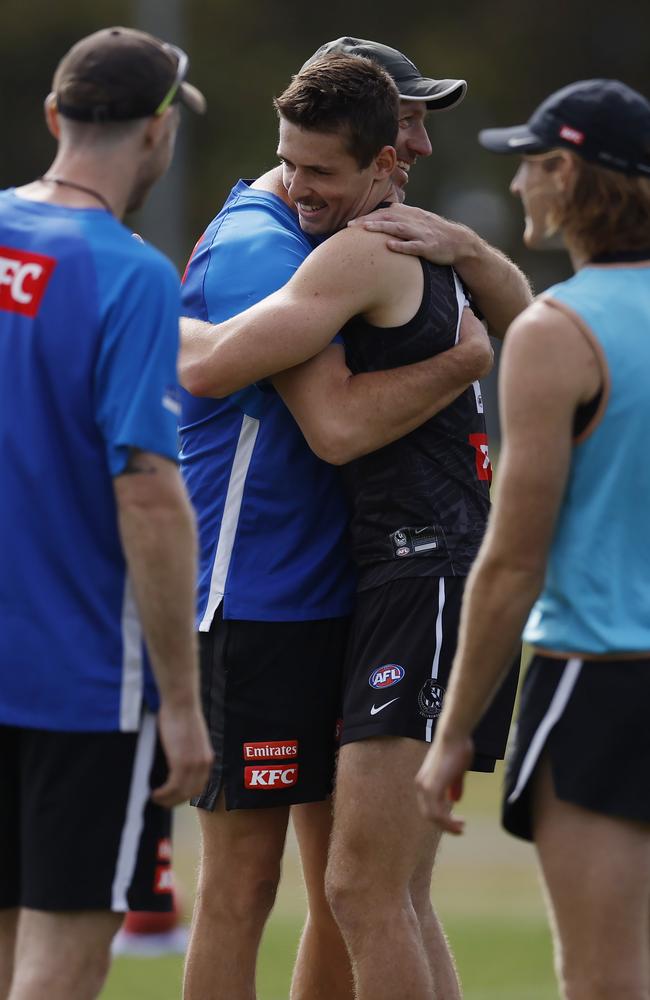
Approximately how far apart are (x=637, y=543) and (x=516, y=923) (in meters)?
7.62

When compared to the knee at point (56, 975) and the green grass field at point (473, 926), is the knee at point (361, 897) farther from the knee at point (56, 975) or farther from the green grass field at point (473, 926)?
the green grass field at point (473, 926)

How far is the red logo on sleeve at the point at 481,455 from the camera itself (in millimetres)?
4426

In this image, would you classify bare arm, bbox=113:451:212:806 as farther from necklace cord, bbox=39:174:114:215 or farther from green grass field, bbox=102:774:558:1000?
green grass field, bbox=102:774:558:1000

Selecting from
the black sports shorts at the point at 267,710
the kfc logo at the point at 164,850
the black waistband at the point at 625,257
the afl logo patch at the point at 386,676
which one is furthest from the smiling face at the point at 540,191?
the kfc logo at the point at 164,850

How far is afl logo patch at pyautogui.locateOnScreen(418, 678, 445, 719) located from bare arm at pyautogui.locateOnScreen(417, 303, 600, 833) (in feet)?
2.43

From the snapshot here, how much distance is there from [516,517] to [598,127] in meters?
0.81

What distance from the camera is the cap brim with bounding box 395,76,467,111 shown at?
4.61 m

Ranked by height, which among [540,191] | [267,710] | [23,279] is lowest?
[267,710]

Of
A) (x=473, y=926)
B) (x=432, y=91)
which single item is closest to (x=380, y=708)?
(x=432, y=91)

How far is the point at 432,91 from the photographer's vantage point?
462cm

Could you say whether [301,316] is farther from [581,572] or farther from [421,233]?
[581,572]

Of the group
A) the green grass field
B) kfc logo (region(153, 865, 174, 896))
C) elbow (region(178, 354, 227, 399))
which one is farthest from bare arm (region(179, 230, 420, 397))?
the green grass field

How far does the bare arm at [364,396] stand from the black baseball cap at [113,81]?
93cm

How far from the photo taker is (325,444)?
4180mm
